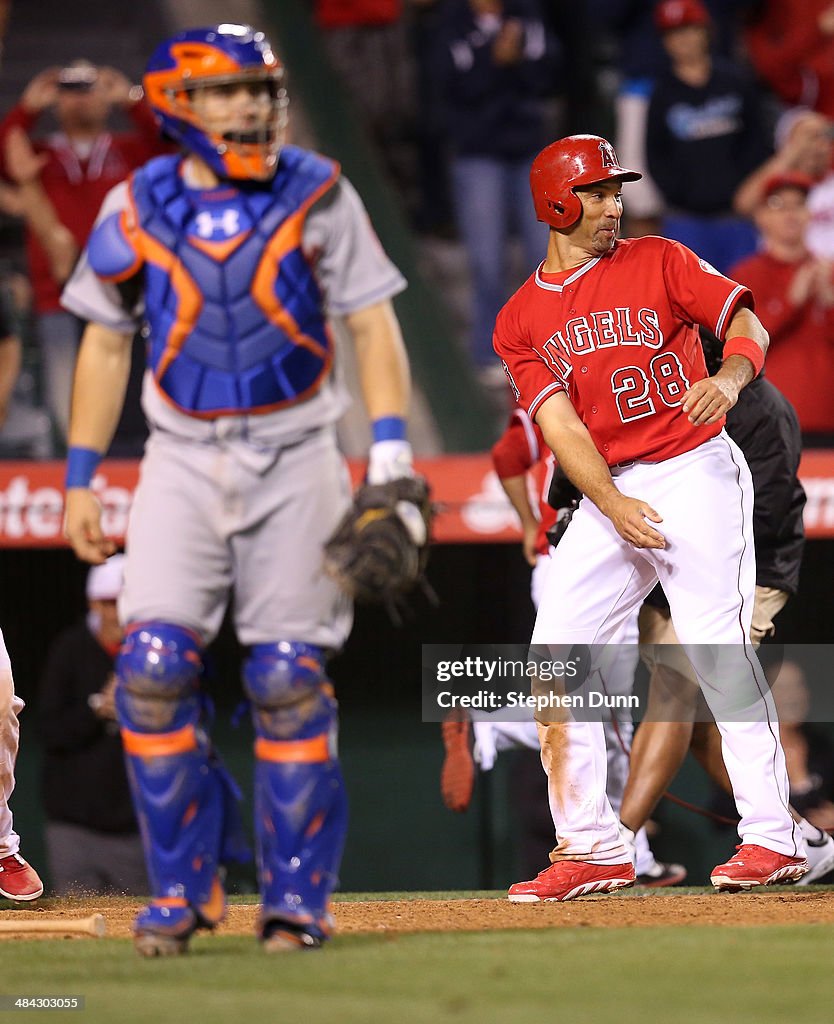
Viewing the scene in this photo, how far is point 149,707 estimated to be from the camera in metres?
3.48

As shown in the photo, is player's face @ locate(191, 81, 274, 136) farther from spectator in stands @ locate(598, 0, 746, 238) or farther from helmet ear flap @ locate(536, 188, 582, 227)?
spectator in stands @ locate(598, 0, 746, 238)

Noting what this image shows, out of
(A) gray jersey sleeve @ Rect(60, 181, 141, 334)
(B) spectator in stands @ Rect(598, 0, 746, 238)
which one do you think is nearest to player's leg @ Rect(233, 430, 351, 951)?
(A) gray jersey sleeve @ Rect(60, 181, 141, 334)

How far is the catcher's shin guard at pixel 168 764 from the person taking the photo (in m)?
3.46

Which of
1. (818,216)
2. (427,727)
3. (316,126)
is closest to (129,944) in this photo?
(427,727)

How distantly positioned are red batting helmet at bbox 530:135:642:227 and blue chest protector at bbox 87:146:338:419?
1.00 metres

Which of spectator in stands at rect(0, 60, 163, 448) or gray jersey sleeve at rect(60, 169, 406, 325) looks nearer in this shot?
gray jersey sleeve at rect(60, 169, 406, 325)

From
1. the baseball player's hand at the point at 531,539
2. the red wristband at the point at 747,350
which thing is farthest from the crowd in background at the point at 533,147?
the red wristband at the point at 747,350

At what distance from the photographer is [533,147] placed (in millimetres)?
8156

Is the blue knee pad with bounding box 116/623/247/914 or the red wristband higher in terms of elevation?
the red wristband

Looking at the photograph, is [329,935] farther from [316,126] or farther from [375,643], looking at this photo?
[316,126]

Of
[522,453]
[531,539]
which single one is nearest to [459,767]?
[531,539]

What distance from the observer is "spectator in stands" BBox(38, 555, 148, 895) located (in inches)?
279

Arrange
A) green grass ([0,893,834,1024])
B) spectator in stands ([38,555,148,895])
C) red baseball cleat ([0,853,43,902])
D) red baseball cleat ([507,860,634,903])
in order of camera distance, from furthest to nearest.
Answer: spectator in stands ([38,555,148,895]), red baseball cleat ([0,853,43,902]), red baseball cleat ([507,860,634,903]), green grass ([0,893,834,1024])

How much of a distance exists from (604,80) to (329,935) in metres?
6.61
